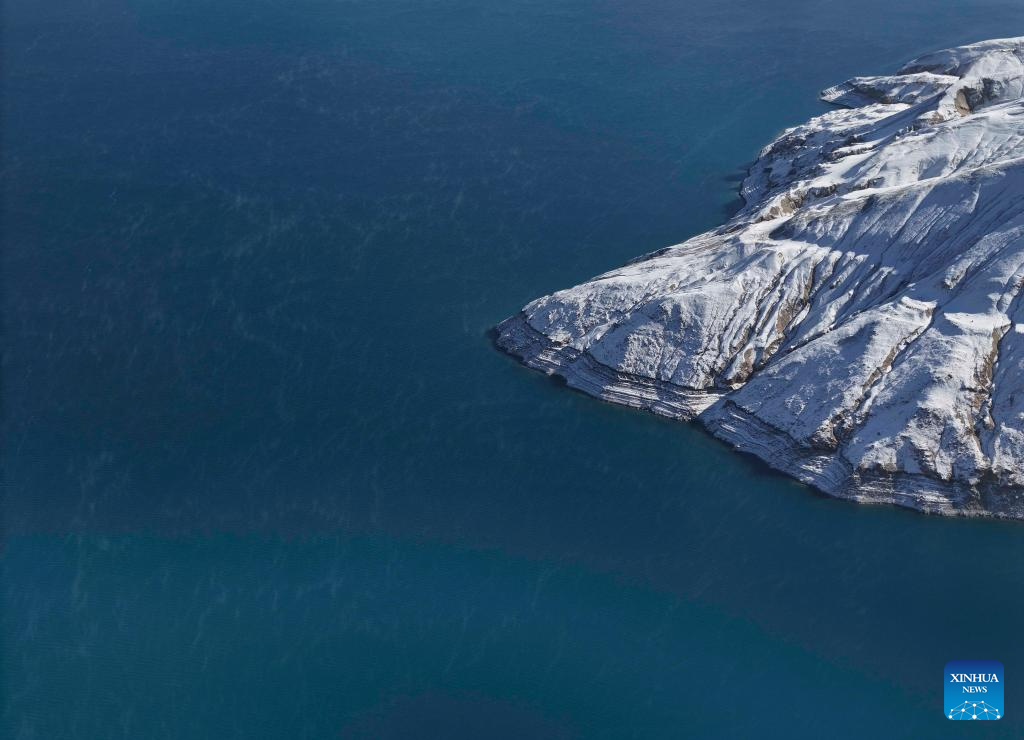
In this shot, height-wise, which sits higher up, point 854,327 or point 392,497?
point 854,327

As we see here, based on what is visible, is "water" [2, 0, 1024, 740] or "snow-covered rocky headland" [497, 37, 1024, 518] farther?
"snow-covered rocky headland" [497, 37, 1024, 518]

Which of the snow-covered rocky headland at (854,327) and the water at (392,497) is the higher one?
the snow-covered rocky headland at (854,327)

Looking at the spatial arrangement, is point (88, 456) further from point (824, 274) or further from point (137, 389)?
point (824, 274)

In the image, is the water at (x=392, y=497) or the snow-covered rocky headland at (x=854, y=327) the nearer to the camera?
the water at (x=392, y=497)

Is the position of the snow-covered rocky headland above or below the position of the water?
above

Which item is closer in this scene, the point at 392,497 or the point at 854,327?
the point at 392,497
